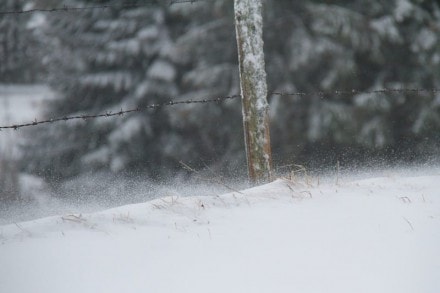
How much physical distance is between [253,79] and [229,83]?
12.1ft

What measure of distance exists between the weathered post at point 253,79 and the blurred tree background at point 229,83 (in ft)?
12.0

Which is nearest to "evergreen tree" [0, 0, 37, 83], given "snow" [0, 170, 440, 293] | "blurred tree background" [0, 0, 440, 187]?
"blurred tree background" [0, 0, 440, 187]

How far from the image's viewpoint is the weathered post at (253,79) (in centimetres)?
453

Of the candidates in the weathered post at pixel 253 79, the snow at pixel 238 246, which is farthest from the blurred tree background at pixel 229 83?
the snow at pixel 238 246

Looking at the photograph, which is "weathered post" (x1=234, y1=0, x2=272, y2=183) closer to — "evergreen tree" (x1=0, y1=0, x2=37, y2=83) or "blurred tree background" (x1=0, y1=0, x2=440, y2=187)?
"blurred tree background" (x1=0, y1=0, x2=440, y2=187)

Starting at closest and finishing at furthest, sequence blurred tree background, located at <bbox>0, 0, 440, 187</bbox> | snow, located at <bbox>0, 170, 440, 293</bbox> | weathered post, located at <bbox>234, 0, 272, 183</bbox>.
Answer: snow, located at <bbox>0, 170, 440, 293</bbox> → weathered post, located at <bbox>234, 0, 272, 183</bbox> → blurred tree background, located at <bbox>0, 0, 440, 187</bbox>

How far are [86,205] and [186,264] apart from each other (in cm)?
719

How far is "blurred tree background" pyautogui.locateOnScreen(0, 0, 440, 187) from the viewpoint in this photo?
326 inches

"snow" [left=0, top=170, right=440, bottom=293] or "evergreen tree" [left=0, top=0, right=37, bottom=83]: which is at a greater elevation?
"evergreen tree" [left=0, top=0, right=37, bottom=83]

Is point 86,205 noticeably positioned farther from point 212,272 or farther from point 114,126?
point 212,272

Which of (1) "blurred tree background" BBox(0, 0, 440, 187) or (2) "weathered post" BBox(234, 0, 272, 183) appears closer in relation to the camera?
(2) "weathered post" BBox(234, 0, 272, 183)

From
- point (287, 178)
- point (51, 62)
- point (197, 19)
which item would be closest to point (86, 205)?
point (51, 62)

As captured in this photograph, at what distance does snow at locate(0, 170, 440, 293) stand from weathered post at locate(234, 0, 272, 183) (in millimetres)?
1403

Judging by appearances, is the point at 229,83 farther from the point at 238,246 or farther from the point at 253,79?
the point at 238,246
